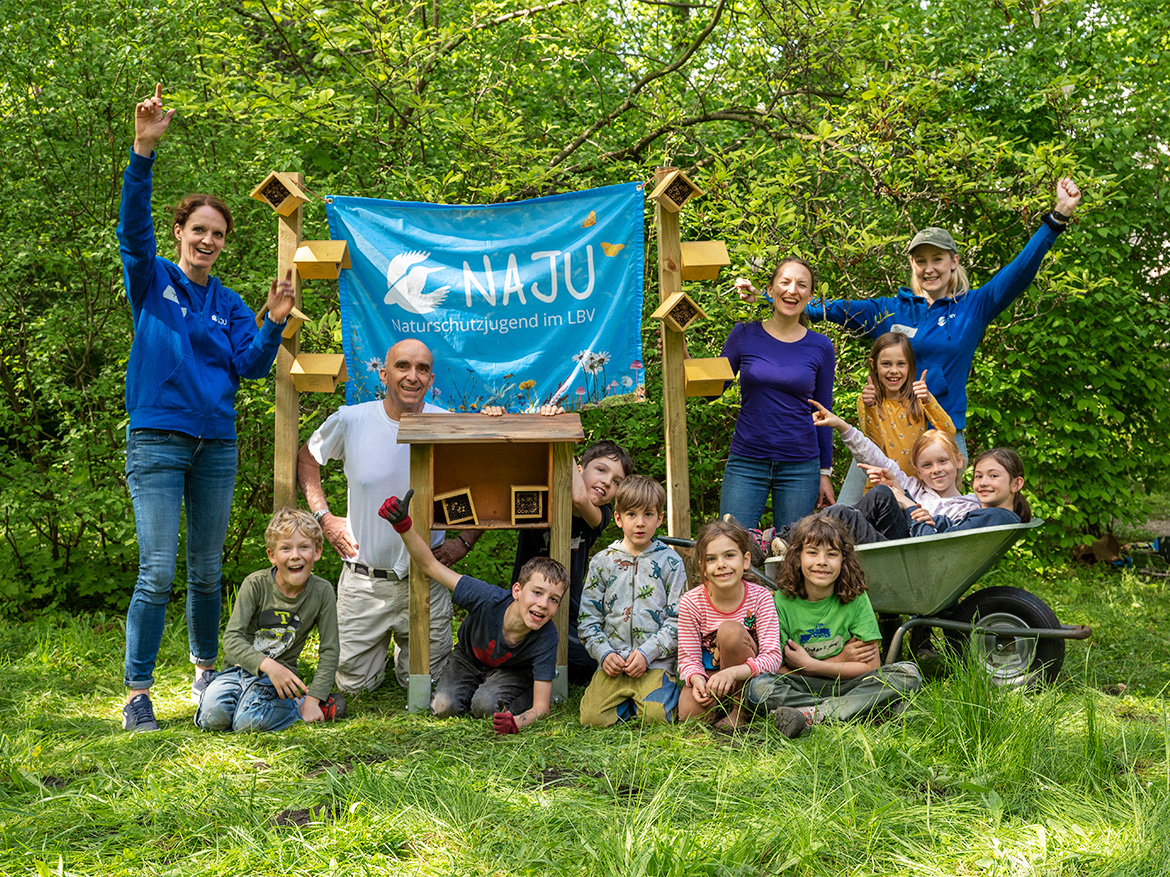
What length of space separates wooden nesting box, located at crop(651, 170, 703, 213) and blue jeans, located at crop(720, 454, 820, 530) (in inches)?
45.3

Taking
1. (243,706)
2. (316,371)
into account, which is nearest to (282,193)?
(316,371)

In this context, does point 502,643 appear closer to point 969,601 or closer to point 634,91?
point 969,601

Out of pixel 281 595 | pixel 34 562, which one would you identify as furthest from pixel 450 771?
pixel 34 562

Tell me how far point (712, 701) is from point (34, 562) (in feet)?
14.3

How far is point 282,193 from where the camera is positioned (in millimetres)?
4336

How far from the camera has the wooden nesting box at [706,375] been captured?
4195mm

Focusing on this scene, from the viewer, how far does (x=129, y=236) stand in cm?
340

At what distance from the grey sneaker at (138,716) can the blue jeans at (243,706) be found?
159 mm

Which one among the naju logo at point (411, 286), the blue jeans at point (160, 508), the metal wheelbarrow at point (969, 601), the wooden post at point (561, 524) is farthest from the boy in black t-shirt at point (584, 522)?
the blue jeans at point (160, 508)

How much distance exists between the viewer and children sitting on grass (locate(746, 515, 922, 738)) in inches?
135

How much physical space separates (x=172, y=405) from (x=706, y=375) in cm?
212

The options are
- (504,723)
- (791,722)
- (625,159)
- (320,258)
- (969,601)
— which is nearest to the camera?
(791,722)

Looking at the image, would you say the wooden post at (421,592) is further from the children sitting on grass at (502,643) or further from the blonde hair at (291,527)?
the blonde hair at (291,527)

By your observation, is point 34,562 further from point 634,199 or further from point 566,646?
point 634,199
